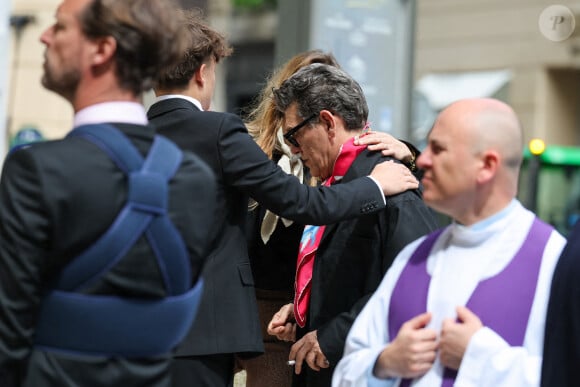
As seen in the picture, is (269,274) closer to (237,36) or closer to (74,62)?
(74,62)

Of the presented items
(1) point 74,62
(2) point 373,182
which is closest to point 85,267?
(1) point 74,62

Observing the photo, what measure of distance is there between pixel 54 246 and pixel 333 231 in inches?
59.9

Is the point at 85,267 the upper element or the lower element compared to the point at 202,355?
upper

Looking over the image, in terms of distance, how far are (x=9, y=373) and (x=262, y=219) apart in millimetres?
1876

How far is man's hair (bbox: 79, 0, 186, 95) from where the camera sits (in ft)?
7.66

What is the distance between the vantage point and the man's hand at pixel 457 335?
7.99 ft

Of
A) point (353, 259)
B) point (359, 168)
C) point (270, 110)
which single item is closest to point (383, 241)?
point (353, 259)

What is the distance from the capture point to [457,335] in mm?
2443

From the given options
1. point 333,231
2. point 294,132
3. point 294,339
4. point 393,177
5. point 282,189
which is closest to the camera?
point 282,189

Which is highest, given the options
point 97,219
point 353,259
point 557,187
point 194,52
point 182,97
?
point 194,52

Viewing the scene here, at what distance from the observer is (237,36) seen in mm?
23875

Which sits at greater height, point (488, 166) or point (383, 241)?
point (488, 166)

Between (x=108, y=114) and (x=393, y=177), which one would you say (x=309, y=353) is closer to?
(x=393, y=177)

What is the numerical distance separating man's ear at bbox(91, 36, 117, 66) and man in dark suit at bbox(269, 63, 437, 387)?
1367 millimetres
